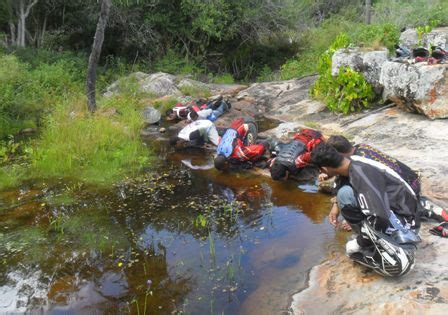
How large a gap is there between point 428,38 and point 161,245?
8.77 m

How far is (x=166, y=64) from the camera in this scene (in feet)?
60.4

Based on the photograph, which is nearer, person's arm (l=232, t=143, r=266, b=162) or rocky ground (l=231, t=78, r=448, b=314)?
rocky ground (l=231, t=78, r=448, b=314)

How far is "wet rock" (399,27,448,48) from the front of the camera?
10586 mm

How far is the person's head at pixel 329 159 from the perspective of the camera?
4027 mm

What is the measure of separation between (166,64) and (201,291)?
14953mm

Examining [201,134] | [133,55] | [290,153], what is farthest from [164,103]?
[133,55]

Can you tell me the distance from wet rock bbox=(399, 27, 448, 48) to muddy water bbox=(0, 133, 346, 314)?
238 inches

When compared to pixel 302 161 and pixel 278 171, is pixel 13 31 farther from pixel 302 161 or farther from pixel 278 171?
pixel 302 161

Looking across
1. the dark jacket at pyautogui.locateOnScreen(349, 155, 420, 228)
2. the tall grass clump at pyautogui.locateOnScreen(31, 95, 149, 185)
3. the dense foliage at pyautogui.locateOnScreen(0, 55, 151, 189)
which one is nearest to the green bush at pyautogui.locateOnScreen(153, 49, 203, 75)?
the dense foliage at pyautogui.locateOnScreen(0, 55, 151, 189)

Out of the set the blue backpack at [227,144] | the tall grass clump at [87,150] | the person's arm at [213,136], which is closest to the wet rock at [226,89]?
the person's arm at [213,136]

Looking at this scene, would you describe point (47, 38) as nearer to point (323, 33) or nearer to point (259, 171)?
point (323, 33)

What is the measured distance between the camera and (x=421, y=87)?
29.2ft

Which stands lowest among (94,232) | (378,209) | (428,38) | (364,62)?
(94,232)

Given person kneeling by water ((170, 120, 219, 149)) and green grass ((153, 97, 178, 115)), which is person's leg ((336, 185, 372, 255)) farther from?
green grass ((153, 97, 178, 115))
